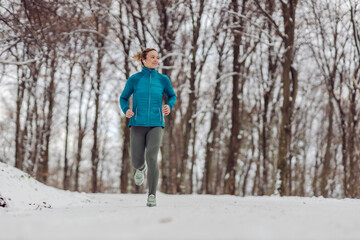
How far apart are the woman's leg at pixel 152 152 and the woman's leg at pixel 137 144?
0.10 metres

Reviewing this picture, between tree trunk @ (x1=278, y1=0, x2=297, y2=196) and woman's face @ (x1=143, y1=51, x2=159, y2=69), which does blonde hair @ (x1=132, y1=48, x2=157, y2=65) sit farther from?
tree trunk @ (x1=278, y1=0, x2=297, y2=196)

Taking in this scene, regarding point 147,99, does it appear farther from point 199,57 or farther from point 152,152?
point 199,57

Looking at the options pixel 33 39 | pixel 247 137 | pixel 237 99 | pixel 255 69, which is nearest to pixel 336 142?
pixel 247 137

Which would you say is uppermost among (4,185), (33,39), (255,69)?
(255,69)

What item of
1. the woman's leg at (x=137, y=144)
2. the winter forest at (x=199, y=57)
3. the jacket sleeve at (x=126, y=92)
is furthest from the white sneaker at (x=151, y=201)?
the winter forest at (x=199, y=57)

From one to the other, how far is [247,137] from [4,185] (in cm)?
2505

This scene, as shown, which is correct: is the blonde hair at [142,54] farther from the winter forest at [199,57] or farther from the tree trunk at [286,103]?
the tree trunk at [286,103]

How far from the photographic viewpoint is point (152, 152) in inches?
196

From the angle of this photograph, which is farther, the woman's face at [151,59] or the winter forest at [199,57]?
the winter forest at [199,57]

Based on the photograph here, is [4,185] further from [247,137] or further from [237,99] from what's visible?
[247,137]

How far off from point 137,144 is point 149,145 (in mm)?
208

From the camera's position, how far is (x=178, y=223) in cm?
293

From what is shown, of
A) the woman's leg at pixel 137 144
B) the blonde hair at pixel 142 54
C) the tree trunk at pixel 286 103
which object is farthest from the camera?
the tree trunk at pixel 286 103

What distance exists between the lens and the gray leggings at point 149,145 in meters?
4.97
